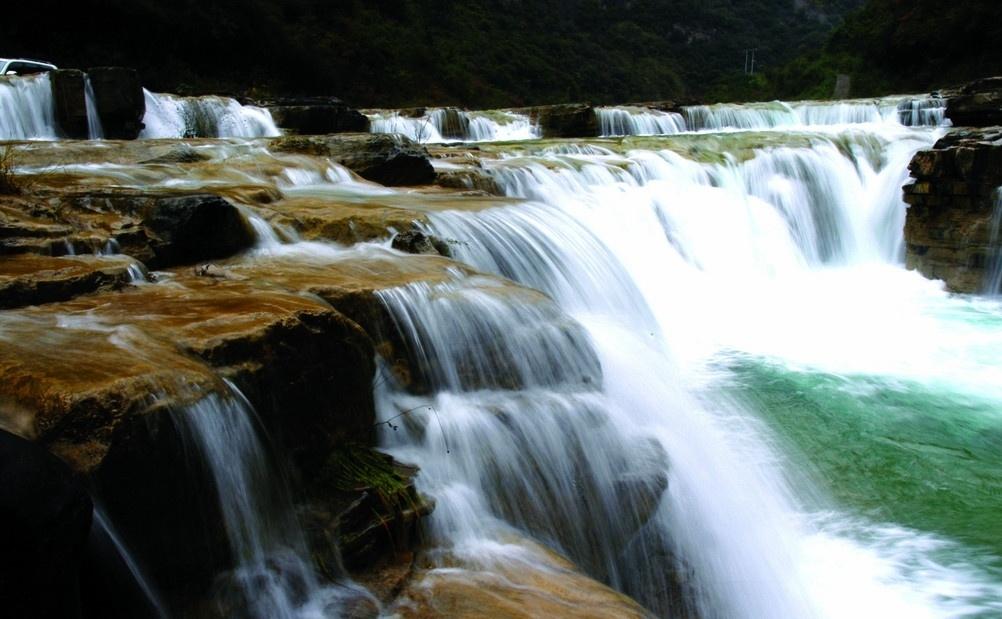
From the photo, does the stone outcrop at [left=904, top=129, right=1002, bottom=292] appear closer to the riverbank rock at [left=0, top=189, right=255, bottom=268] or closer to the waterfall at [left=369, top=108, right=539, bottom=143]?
the riverbank rock at [left=0, top=189, right=255, bottom=268]

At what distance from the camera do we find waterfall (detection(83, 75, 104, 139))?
505 inches

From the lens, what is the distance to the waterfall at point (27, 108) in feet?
39.3

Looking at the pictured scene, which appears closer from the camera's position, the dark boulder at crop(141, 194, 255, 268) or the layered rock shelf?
the layered rock shelf

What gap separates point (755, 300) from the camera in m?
10.6

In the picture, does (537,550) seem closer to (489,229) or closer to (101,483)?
(101,483)

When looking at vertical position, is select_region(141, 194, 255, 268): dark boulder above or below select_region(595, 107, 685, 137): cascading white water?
below

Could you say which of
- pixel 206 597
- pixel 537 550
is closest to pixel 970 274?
pixel 537 550

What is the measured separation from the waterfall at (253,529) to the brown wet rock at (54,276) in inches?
62.7

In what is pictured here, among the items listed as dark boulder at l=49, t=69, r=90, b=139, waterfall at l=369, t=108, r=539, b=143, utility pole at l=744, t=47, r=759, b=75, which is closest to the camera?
dark boulder at l=49, t=69, r=90, b=139

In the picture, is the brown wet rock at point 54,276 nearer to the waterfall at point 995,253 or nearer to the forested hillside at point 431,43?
the waterfall at point 995,253

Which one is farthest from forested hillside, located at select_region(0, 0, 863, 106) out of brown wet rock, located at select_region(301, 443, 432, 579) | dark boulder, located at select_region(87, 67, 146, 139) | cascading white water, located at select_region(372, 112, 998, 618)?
brown wet rock, located at select_region(301, 443, 432, 579)

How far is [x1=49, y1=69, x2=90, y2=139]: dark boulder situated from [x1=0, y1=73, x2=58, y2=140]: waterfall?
0.10 metres

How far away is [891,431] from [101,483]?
19.0 feet

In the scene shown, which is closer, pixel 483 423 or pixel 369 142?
pixel 483 423
